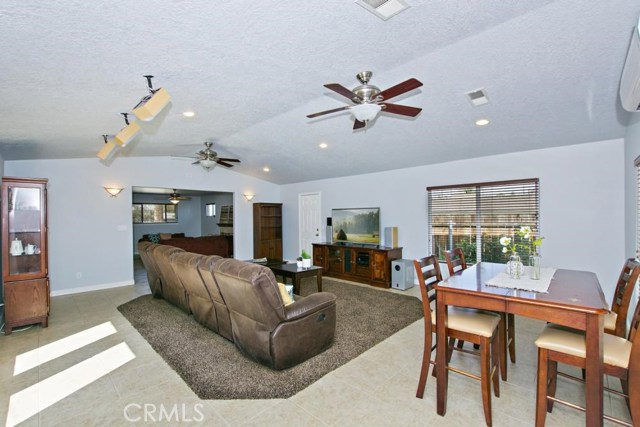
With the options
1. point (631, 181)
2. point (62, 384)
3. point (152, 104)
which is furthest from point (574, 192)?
point (62, 384)

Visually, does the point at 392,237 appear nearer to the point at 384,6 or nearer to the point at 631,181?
the point at 631,181

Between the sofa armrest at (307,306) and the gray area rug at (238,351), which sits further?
the sofa armrest at (307,306)

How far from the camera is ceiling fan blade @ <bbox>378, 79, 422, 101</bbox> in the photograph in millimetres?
2227

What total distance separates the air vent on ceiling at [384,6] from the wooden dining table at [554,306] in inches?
72.8

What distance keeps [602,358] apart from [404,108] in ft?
7.35

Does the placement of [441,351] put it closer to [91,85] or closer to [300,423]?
[300,423]

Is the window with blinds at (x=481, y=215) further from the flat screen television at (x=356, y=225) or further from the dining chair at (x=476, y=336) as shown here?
the dining chair at (x=476, y=336)

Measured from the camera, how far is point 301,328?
9.18ft

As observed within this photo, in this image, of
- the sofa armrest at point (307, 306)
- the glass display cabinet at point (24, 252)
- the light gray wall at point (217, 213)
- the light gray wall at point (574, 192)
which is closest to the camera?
the sofa armrest at point (307, 306)

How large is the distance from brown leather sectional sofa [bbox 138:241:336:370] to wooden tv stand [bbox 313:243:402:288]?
2.85m

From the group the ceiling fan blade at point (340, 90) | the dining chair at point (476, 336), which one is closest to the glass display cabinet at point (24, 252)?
the ceiling fan blade at point (340, 90)

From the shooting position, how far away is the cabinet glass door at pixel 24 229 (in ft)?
12.6

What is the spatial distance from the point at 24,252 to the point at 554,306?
567cm

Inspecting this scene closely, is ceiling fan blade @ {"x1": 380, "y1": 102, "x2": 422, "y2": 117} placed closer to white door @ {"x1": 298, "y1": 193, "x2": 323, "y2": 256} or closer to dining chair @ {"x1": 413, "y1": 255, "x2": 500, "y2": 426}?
dining chair @ {"x1": 413, "y1": 255, "x2": 500, "y2": 426}
